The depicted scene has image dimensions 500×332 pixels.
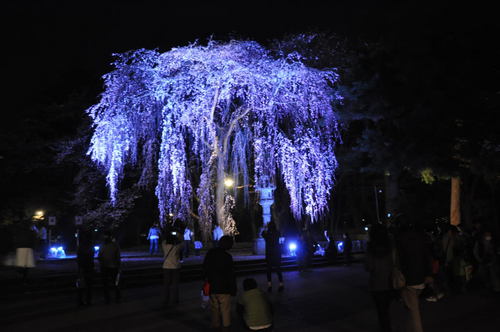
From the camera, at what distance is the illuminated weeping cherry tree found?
66.2 feet

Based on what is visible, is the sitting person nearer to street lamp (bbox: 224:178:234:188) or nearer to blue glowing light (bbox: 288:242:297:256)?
street lamp (bbox: 224:178:234:188)

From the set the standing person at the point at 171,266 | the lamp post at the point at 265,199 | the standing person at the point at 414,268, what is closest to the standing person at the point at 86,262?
the standing person at the point at 171,266

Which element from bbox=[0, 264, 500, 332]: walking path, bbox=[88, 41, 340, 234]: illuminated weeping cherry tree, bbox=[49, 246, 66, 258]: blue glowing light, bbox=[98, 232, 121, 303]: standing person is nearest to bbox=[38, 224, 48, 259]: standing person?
bbox=[49, 246, 66, 258]: blue glowing light

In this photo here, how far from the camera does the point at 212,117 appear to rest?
69.2ft

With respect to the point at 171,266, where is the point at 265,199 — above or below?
above

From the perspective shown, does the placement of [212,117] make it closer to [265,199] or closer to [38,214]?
[265,199]

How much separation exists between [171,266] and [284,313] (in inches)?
112

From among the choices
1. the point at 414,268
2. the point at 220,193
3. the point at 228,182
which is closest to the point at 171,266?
the point at 414,268

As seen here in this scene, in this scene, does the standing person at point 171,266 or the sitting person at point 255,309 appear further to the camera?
the standing person at point 171,266

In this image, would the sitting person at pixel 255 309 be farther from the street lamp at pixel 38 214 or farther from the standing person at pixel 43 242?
the street lamp at pixel 38 214

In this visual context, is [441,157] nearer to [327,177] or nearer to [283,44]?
[327,177]

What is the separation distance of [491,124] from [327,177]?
7256 mm

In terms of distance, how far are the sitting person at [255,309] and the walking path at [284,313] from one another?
8.39ft

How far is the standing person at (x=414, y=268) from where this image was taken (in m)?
6.96
